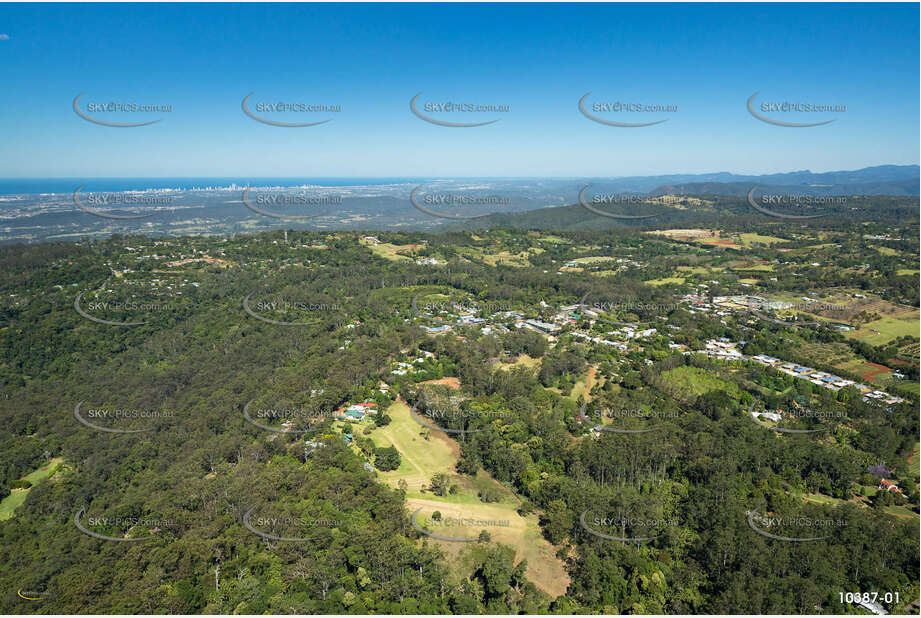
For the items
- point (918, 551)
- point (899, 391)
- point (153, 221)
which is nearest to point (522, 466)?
point (918, 551)

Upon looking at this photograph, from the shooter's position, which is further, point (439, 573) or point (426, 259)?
point (426, 259)

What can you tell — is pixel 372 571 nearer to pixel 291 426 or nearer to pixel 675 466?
pixel 291 426

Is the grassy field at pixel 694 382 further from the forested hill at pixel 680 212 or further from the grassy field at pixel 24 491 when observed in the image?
the forested hill at pixel 680 212

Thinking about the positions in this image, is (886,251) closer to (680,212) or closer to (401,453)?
(680,212)

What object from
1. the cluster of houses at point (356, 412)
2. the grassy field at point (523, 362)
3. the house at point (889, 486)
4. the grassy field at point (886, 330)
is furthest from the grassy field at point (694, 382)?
the cluster of houses at point (356, 412)

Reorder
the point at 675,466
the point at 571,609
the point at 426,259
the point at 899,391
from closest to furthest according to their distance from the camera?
the point at 571,609, the point at 675,466, the point at 899,391, the point at 426,259

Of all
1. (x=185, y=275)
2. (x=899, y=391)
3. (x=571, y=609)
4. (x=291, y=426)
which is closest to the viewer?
(x=571, y=609)

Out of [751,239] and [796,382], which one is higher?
[751,239]

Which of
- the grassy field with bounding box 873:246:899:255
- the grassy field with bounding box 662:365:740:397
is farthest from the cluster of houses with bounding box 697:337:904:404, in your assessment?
the grassy field with bounding box 873:246:899:255
